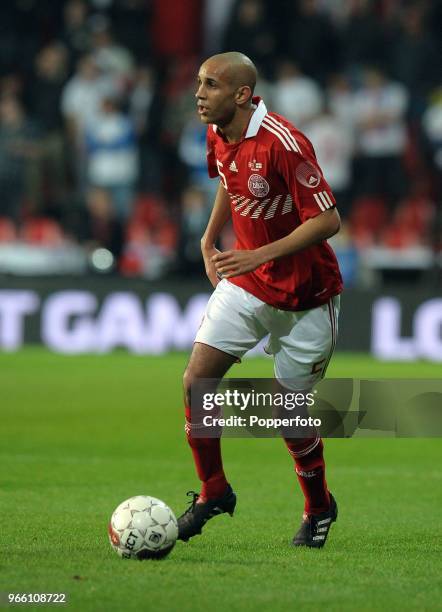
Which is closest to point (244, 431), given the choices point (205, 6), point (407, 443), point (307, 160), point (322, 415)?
point (322, 415)

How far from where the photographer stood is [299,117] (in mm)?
16484

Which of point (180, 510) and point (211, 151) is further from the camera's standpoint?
point (180, 510)

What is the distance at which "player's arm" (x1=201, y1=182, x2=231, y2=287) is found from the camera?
6.31m

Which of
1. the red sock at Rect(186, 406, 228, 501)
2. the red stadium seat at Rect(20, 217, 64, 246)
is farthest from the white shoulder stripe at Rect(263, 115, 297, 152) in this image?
the red stadium seat at Rect(20, 217, 64, 246)

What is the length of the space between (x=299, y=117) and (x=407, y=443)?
722cm

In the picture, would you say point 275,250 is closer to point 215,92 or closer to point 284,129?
point 284,129

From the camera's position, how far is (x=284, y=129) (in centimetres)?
578

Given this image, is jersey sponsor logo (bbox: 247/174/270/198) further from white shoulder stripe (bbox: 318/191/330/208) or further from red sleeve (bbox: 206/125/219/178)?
red sleeve (bbox: 206/125/219/178)

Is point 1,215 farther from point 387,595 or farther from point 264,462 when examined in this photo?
point 387,595

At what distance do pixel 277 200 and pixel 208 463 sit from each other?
1237 millimetres

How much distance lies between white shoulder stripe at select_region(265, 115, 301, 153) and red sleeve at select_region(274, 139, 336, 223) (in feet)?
0.09

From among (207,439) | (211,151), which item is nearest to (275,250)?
(211,151)

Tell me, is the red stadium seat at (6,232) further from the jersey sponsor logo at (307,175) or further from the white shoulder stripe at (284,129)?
the jersey sponsor logo at (307,175)

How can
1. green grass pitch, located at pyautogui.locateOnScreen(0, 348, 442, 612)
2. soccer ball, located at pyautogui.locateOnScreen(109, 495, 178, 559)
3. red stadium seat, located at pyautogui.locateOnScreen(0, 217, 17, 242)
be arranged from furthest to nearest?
red stadium seat, located at pyautogui.locateOnScreen(0, 217, 17, 242)
soccer ball, located at pyautogui.locateOnScreen(109, 495, 178, 559)
green grass pitch, located at pyautogui.locateOnScreen(0, 348, 442, 612)
